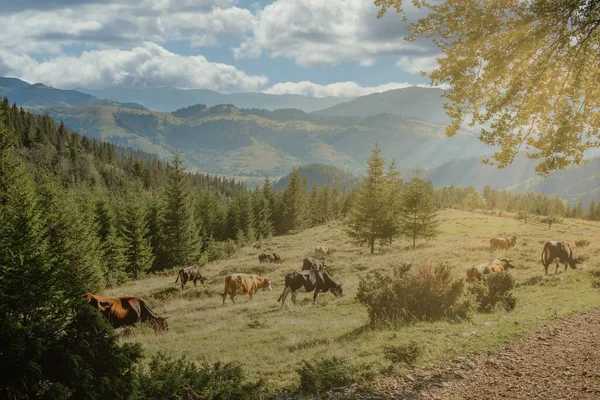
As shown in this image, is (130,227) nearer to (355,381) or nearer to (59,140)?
(355,381)

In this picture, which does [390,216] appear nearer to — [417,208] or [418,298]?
[417,208]

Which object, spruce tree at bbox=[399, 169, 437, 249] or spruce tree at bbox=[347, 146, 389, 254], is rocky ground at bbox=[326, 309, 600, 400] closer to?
spruce tree at bbox=[347, 146, 389, 254]

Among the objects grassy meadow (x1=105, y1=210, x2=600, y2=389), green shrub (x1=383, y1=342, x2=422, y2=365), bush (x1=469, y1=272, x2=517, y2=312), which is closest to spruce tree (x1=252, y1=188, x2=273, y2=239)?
grassy meadow (x1=105, y1=210, x2=600, y2=389)

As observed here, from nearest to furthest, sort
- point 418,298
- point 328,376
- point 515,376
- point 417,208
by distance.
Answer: point 515,376 < point 328,376 < point 418,298 < point 417,208

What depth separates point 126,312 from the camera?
1772 cm

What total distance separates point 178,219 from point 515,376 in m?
48.1

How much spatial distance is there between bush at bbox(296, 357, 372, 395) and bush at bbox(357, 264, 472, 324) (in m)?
4.15

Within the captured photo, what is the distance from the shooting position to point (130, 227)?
163ft

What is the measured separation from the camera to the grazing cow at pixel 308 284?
798 inches

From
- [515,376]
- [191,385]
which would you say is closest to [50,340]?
[191,385]

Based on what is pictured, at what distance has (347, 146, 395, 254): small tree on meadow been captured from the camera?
44.2 meters

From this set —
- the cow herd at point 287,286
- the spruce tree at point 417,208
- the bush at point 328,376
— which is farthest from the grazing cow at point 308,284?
the spruce tree at point 417,208

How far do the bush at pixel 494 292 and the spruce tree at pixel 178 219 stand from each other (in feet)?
140

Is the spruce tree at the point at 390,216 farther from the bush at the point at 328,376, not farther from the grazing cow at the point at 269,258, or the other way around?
the bush at the point at 328,376
